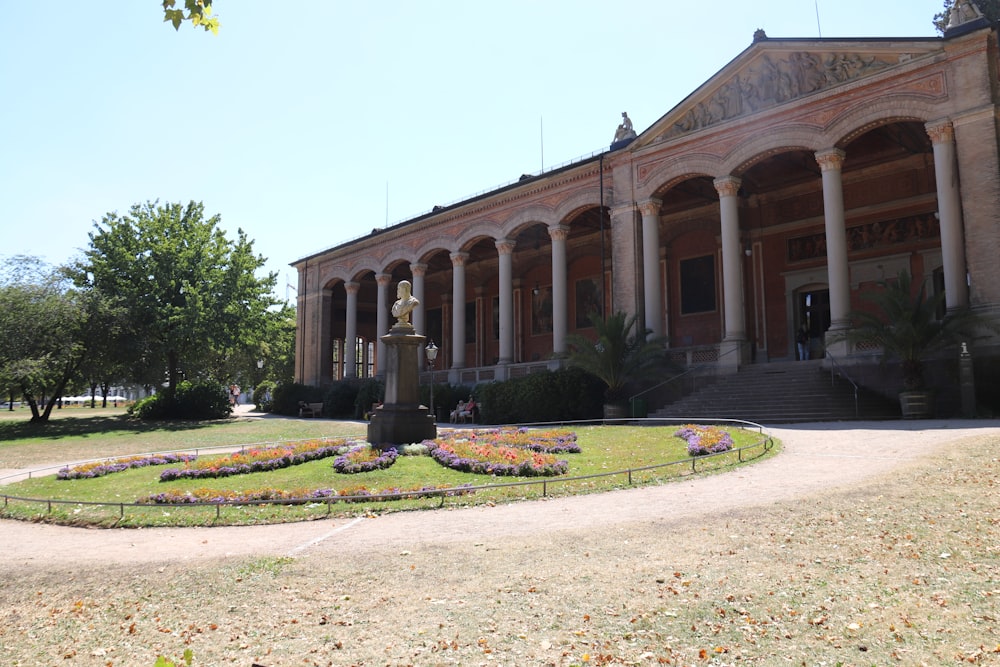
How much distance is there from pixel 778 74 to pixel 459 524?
22.5 meters

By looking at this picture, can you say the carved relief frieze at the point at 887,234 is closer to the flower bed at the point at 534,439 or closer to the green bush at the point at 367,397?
the flower bed at the point at 534,439

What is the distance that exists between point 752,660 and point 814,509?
12.8ft

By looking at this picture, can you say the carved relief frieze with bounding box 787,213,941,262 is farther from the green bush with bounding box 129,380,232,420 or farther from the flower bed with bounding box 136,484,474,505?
the green bush with bounding box 129,380,232,420

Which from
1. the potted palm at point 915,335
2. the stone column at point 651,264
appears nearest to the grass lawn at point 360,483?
the potted palm at point 915,335

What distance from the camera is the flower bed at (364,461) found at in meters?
12.1

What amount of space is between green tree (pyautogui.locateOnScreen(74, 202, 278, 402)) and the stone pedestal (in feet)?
71.2

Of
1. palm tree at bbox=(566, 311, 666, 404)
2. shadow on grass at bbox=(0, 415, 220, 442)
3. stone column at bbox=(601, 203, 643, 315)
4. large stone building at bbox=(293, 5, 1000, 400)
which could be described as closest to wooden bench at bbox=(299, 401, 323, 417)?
large stone building at bbox=(293, 5, 1000, 400)

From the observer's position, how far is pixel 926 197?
82.6 ft

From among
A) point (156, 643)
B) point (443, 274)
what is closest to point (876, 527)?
point (156, 643)

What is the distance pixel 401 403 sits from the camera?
49.0 feet

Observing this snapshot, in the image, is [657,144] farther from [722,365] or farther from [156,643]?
[156,643]

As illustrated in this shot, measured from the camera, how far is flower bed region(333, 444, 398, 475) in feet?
39.5

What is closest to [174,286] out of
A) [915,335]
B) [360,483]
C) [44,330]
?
[44,330]

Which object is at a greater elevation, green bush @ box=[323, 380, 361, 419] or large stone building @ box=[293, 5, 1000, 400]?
large stone building @ box=[293, 5, 1000, 400]
